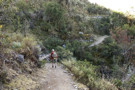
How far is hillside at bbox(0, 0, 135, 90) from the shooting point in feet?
17.0

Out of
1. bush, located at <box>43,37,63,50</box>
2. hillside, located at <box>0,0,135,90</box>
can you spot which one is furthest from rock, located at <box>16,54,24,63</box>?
bush, located at <box>43,37,63,50</box>

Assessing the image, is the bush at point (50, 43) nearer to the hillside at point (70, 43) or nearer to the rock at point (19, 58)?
the hillside at point (70, 43)

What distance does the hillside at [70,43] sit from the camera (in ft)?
17.0

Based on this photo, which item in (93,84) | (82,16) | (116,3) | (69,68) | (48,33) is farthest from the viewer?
(116,3)

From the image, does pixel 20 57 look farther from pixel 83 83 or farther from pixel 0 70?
pixel 83 83

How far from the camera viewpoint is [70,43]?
14.0m

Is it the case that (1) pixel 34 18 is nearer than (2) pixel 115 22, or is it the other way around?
(1) pixel 34 18

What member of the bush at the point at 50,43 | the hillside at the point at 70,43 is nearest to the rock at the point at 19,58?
the hillside at the point at 70,43

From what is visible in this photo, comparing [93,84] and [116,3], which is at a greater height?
[116,3]

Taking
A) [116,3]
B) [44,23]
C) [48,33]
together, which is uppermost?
[116,3]

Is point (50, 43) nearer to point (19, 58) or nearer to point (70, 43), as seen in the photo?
point (70, 43)

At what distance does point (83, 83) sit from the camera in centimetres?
592

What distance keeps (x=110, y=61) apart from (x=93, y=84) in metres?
9.29

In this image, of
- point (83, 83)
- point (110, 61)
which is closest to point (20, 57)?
point (83, 83)
